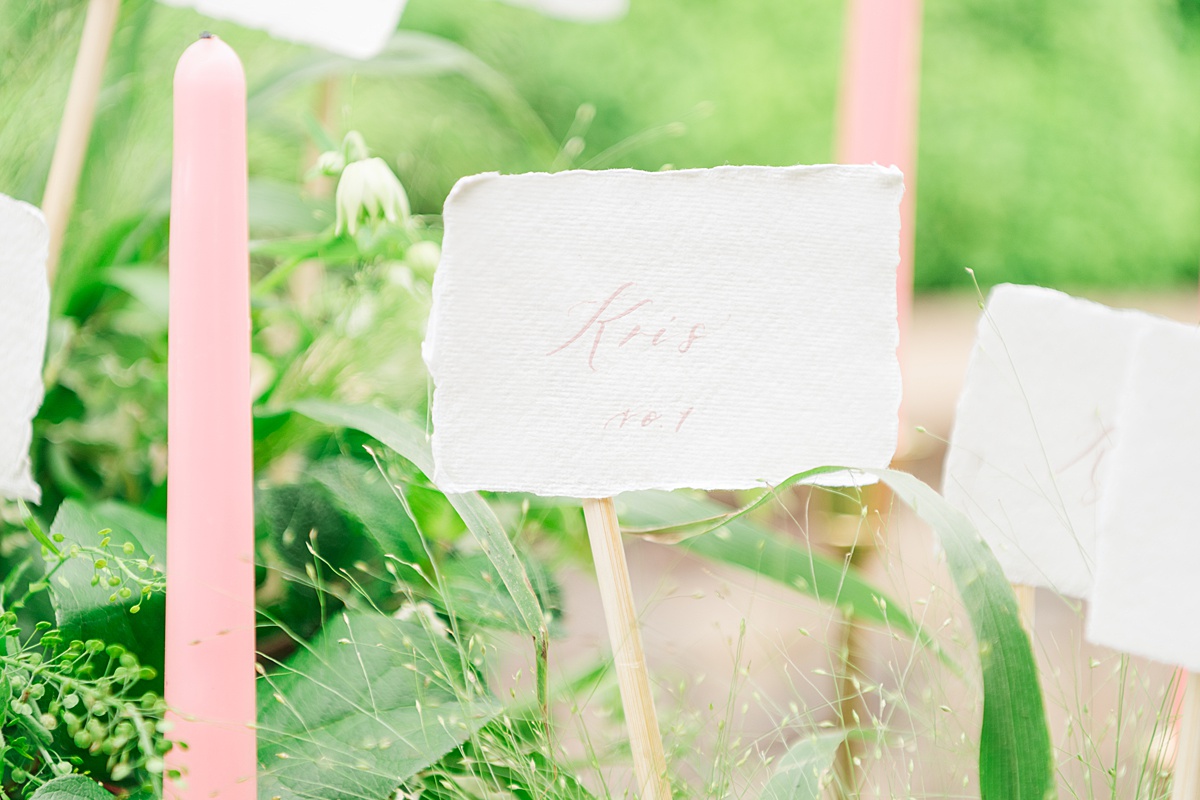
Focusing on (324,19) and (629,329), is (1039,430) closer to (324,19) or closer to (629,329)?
(629,329)

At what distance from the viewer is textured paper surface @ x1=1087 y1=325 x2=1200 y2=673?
190mm

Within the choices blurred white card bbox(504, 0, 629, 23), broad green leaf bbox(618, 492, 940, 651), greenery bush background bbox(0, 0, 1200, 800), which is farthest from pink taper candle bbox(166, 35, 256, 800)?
blurred white card bbox(504, 0, 629, 23)

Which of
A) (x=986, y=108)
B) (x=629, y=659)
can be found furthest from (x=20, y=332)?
(x=986, y=108)

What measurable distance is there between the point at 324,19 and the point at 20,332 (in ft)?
0.43

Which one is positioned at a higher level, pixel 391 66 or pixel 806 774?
pixel 391 66

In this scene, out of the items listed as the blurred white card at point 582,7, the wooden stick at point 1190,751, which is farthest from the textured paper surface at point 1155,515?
the blurred white card at point 582,7

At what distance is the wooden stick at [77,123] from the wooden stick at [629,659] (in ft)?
0.76

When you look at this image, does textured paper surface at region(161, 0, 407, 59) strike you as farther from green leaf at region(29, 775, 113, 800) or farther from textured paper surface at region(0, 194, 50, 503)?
green leaf at region(29, 775, 113, 800)

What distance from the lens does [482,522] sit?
25 cm

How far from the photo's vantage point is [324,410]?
30 centimetres

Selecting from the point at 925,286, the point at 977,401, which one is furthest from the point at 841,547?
the point at 925,286

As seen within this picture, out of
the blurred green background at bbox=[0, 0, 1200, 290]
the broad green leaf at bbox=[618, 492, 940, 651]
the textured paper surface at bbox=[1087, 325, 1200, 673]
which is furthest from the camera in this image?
the blurred green background at bbox=[0, 0, 1200, 290]

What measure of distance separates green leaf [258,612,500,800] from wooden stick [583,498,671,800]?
4 cm

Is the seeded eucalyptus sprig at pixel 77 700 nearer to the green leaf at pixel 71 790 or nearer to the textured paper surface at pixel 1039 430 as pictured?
the green leaf at pixel 71 790
